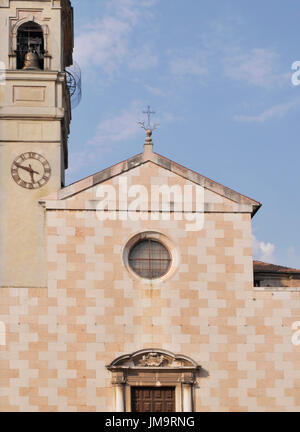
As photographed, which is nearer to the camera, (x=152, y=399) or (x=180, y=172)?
(x=152, y=399)

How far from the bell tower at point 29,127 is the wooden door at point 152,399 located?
15.5 ft

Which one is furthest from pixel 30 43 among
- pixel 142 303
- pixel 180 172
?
pixel 142 303

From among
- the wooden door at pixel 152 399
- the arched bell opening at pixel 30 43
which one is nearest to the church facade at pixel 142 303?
the wooden door at pixel 152 399

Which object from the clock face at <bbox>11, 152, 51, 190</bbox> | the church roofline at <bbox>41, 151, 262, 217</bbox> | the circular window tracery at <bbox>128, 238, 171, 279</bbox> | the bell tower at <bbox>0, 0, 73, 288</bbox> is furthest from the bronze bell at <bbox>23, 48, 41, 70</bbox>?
the circular window tracery at <bbox>128, 238, 171, 279</bbox>

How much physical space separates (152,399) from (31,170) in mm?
8820

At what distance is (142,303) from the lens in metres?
33.7

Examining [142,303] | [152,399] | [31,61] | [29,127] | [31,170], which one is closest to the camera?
[152,399]

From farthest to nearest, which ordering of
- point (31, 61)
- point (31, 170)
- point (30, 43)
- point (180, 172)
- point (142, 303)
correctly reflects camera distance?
1. point (30, 43)
2. point (31, 61)
3. point (31, 170)
4. point (180, 172)
5. point (142, 303)

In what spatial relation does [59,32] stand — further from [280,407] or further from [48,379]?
[280,407]

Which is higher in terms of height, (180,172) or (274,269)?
(180,172)

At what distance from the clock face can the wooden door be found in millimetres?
7879

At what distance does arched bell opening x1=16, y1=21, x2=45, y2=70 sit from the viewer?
3806 centimetres

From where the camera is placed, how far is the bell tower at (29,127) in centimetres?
3567

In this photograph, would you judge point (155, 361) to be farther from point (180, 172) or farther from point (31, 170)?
point (31, 170)
